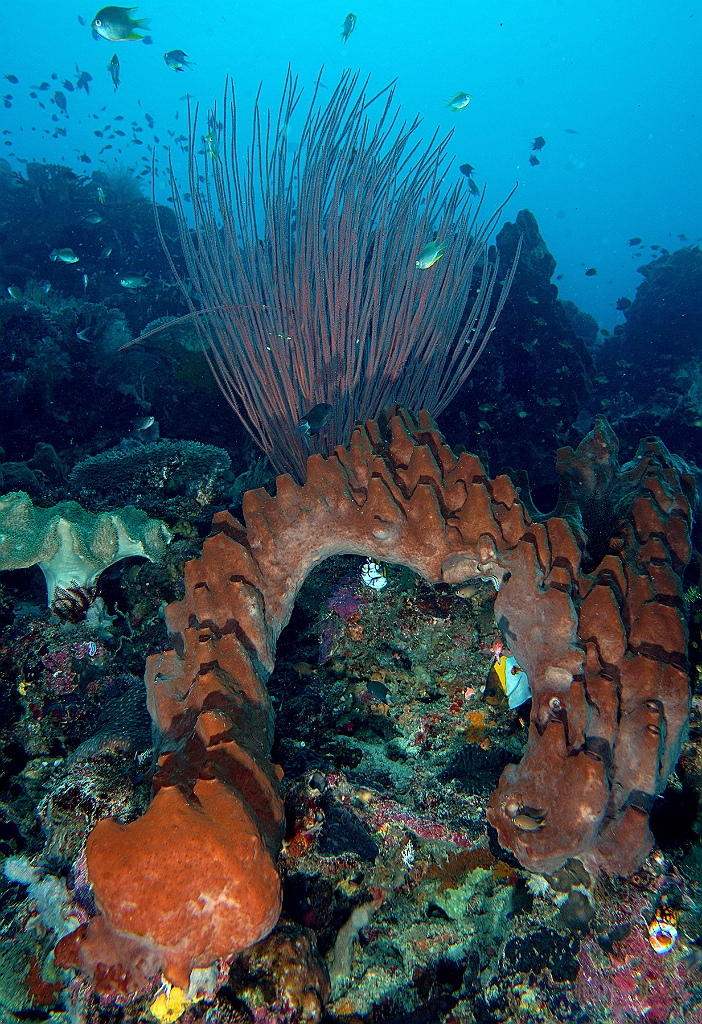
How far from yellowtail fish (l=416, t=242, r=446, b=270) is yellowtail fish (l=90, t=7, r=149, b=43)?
313 inches

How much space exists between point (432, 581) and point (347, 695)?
0.85 metres

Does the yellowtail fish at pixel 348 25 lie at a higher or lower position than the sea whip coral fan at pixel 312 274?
higher

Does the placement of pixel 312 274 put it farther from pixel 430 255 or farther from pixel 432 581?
pixel 432 581

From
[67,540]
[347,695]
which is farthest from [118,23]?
[347,695]

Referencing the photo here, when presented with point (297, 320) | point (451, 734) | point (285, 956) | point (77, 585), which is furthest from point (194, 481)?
point (285, 956)

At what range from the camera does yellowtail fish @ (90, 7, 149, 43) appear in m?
8.08

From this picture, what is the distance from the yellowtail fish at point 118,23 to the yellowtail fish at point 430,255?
795cm

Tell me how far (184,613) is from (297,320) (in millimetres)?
2218

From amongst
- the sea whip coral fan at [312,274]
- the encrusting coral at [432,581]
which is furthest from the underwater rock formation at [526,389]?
the encrusting coral at [432,581]

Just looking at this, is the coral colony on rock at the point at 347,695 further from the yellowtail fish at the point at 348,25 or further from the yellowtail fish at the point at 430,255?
the yellowtail fish at the point at 348,25

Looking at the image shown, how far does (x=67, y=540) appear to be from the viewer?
3.21 meters

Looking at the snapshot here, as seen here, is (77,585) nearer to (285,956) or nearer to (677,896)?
(285,956)

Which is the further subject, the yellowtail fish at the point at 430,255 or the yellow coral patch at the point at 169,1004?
the yellowtail fish at the point at 430,255

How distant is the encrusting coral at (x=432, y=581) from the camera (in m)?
1.63
